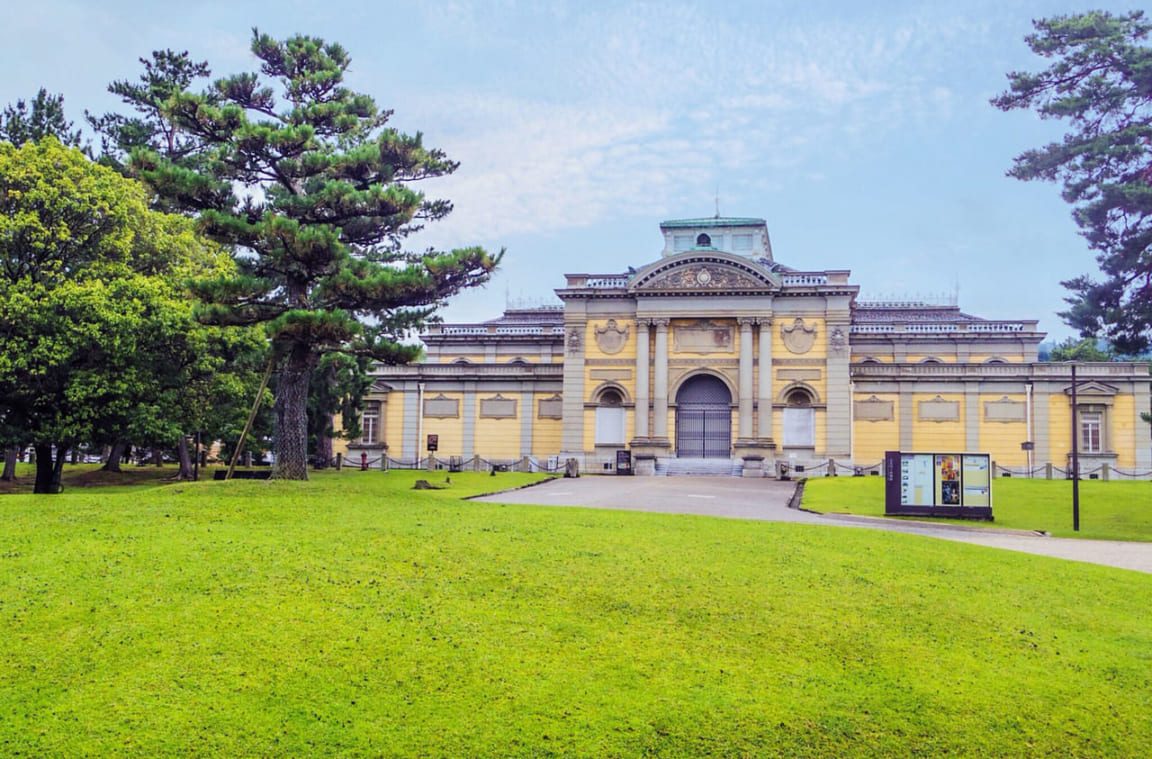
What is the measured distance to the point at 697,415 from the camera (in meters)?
44.8

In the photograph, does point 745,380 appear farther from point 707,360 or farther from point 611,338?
point 611,338

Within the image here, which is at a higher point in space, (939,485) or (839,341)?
(839,341)

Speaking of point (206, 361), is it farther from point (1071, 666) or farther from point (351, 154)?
point (1071, 666)

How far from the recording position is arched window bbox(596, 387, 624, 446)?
1763 inches

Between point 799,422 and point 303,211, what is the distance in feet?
95.0

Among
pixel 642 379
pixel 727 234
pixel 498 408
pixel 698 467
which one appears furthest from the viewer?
pixel 727 234

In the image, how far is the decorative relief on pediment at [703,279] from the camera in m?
43.1

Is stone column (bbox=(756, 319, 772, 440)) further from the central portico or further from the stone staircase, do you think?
the stone staircase

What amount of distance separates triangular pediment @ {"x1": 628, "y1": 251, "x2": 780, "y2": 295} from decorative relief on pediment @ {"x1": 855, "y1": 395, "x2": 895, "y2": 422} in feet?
24.3

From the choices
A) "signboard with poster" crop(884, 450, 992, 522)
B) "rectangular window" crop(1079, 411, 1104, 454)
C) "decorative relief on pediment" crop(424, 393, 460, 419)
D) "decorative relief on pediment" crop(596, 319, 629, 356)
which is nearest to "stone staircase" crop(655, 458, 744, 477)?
"decorative relief on pediment" crop(596, 319, 629, 356)

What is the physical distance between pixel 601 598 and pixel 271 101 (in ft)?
59.6

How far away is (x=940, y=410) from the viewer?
1722 inches

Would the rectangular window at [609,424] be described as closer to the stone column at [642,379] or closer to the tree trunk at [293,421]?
the stone column at [642,379]

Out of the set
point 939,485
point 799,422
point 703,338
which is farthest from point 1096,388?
point 939,485
